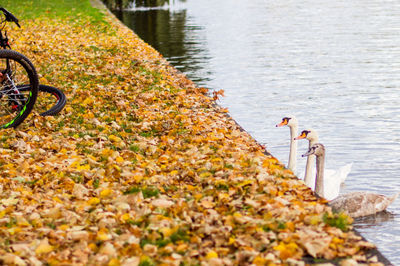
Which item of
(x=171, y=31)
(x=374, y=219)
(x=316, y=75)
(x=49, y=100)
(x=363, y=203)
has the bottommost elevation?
(x=374, y=219)

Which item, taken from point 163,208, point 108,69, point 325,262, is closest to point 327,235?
point 325,262

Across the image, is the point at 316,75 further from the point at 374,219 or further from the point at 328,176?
the point at 374,219

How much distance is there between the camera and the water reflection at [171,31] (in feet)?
70.1

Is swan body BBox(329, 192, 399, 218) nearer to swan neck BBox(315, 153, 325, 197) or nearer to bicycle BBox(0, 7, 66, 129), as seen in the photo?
swan neck BBox(315, 153, 325, 197)

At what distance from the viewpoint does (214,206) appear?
571cm

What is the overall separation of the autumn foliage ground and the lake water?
2124 millimetres

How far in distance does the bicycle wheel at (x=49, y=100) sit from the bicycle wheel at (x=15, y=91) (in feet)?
0.50

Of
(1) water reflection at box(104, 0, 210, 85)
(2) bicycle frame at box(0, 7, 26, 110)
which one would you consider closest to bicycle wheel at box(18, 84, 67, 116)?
(2) bicycle frame at box(0, 7, 26, 110)

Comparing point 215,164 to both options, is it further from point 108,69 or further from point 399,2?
point 399,2

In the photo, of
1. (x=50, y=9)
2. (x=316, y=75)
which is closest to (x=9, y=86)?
(x=316, y=75)

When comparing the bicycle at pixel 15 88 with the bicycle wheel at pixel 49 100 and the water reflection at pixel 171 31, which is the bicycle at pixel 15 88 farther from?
the water reflection at pixel 171 31

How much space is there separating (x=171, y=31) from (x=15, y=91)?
23.4 metres

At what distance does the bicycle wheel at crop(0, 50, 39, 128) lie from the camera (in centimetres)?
820

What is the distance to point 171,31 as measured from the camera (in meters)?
31.5
